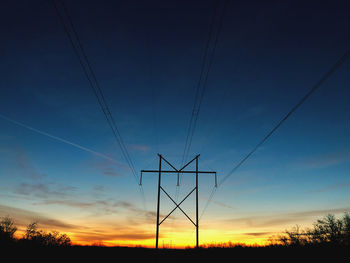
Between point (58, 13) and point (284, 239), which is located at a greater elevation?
point (58, 13)

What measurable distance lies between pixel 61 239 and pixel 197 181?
2650 cm

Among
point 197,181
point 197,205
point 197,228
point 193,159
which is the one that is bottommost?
point 197,228

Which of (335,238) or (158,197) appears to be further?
(335,238)

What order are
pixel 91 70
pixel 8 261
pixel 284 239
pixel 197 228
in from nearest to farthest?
pixel 91 70
pixel 8 261
pixel 197 228
pixel 284 239

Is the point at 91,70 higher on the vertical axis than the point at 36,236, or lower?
higher

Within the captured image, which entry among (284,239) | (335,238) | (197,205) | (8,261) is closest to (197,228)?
(197,205)

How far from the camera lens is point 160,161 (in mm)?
27984

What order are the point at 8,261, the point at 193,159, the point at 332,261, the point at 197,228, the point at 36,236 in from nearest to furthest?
1. the point at 8,261
2. the point at 332,261
3. the point at 197,228
4. the point at 193,159
5. the point at 36,236

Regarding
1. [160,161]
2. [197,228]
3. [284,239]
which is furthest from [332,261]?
[284,239]

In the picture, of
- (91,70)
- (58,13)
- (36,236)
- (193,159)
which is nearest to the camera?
(58,13)

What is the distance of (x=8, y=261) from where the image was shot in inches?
630

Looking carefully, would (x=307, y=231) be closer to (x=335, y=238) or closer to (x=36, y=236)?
(x=335, y=238)

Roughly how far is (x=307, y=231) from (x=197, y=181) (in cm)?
2788

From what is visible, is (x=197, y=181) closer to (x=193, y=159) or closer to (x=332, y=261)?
(x=193, y=159)
